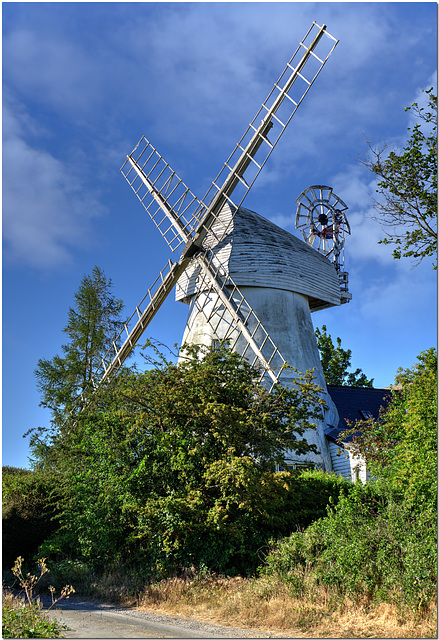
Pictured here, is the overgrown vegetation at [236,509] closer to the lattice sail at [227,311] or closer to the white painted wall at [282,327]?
the lattice sail at [227,311]

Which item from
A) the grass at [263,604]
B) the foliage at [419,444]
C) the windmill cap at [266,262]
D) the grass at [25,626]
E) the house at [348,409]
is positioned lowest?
the grass at [25,626]

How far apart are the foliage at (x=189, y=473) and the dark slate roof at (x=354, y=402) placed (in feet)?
30.5

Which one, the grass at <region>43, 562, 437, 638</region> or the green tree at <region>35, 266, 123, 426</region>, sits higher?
the green tree at <region>35, 266, 123, 426</region>

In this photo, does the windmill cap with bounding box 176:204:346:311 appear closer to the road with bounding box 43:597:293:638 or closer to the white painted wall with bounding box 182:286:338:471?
the white painted wall with bounding box 182:286:338:471

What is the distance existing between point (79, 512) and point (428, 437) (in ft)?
26.9

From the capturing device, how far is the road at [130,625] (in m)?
8.18

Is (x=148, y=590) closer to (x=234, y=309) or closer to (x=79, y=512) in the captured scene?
(x=79, y=512)

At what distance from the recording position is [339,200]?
25219mm

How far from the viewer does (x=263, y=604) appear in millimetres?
9086

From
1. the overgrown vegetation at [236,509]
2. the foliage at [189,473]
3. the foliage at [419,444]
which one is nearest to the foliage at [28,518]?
the overgrown vegetation at [236,509]

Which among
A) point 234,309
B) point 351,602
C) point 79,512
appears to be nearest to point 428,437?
point 351,602

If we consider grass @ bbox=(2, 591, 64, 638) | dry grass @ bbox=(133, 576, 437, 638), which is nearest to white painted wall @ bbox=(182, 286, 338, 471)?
dry grass @ bbox=(133, 576, 437, 638)

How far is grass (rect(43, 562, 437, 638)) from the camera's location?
25.5 feet

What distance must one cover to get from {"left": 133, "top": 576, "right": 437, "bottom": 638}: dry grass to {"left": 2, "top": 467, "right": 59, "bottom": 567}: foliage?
5.16 metres
